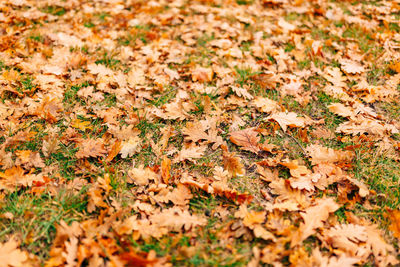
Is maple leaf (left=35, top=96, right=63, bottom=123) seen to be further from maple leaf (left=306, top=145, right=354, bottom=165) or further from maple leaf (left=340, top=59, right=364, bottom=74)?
maple leaf (left=340, top=59, right=364, bottom=74)

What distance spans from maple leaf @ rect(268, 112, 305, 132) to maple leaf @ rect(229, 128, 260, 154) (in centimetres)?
27

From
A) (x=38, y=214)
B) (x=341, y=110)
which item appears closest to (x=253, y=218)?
(x=38, y=214)

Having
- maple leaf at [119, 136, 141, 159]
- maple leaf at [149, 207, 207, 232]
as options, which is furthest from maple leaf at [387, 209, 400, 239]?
maple leaf at [119, 136, 141, 159]

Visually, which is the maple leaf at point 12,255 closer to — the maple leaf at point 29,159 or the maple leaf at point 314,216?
the maple leaf at point 29,159

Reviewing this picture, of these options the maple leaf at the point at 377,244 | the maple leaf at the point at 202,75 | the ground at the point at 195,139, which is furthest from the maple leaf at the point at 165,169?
the maple leaf at the point at 377,244

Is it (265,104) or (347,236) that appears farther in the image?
(265,104)

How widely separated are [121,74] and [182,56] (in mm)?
803

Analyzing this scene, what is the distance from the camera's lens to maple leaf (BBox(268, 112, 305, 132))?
101 inches

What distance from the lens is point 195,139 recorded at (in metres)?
2.45

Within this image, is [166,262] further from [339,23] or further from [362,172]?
[339,23]

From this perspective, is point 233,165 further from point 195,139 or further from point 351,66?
point 351,66

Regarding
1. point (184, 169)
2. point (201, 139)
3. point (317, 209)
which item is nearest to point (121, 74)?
point (201, 139)

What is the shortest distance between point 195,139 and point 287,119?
87 cm

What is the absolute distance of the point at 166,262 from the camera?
5.50 feet
